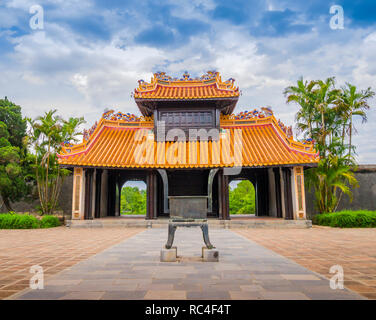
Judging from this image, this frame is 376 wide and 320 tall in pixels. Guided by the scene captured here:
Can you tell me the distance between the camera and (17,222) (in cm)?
1184

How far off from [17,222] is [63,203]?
Answer: 475 cm

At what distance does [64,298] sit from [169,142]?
12.0 metres

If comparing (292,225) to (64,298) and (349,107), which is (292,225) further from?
(64,298)

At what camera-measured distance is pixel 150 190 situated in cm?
1314

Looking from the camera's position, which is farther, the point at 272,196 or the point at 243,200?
the point at 243,200

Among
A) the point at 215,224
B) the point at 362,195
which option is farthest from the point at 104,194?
the point at 362,195

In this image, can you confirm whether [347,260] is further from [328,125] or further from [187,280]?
[328,125]

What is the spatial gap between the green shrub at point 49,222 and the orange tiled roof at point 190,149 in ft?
9.61

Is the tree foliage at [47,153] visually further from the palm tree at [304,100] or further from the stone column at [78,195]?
the palm tree at [304,100]

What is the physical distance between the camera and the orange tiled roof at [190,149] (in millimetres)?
12516

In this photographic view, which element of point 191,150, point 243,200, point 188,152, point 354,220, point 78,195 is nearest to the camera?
point 354,220

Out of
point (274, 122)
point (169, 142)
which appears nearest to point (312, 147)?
point (274, 122)

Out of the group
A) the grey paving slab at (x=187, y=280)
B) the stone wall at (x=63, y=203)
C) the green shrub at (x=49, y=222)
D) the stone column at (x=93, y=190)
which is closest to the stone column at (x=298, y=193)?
the grey paving slab at (x=187, y=280)

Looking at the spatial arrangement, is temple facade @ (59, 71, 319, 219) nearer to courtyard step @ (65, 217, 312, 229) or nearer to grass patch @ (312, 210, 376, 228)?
courtyard step @ (65, 217, 312, 229)
